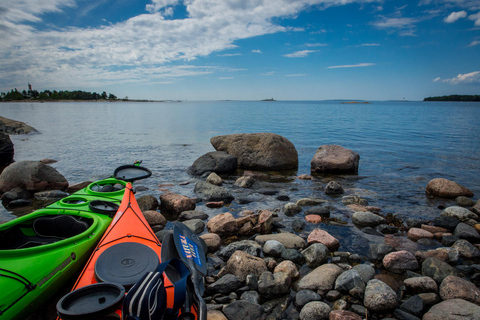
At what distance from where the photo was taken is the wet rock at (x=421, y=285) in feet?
13.6

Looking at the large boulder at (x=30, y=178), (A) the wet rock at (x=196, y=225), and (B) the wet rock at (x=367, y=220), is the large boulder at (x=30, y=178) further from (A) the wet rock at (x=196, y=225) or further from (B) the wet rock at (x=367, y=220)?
(B) the wet rock at (x=367, y=220)

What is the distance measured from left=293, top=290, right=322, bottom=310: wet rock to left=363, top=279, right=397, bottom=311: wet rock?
66cm

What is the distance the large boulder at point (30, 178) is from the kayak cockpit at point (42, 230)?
5355 mm

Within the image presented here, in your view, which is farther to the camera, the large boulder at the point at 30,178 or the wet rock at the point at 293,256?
the large boulder at the point at 30,178

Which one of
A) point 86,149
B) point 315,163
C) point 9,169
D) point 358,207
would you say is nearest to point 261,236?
point 358,207

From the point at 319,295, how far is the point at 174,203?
15.7 feet

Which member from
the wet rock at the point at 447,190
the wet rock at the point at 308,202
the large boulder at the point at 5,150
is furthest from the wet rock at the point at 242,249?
the large boulder at the point at 5,150

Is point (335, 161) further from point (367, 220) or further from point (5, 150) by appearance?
point (5, 150)

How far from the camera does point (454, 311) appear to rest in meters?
3.49

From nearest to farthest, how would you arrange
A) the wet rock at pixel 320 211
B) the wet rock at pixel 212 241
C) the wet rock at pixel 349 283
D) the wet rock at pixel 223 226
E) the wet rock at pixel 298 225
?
the wet rock at pixel 349 283 < the wet rock at pixel 212 241 < the wet rock at pixel 223 226 < the wet rock at pixel 298 225 < the wet rock at pixel 320 211

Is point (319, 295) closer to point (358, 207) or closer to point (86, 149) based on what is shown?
point (358, 207)

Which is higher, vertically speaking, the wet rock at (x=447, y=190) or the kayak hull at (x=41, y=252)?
the kayak hull at (x=41, y=252)

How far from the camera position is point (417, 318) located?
3.60 meters

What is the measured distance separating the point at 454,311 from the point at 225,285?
304 cm
